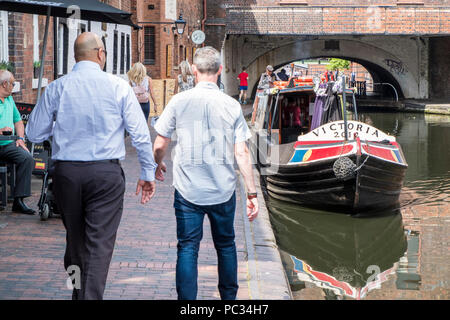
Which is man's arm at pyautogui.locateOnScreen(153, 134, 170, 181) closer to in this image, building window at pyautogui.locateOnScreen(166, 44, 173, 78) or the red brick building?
the red brick building

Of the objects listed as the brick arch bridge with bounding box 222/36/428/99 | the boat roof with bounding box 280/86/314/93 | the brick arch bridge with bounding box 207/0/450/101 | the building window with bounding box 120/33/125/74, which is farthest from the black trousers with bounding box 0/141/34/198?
the brick arch bridge with bounding box 222/36/428/99

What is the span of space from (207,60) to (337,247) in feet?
21.4

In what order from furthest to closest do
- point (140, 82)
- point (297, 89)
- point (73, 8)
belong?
1. point (297, 89)
2. point (140, 82)
3. point (73, 8)

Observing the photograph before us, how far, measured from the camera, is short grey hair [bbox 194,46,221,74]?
5.10m

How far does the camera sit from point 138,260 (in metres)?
6.89

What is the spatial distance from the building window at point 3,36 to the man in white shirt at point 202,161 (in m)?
7.85

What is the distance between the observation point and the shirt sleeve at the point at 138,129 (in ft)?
16.3

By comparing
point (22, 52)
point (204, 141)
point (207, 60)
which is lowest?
point (204, 141)

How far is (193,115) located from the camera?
514cm

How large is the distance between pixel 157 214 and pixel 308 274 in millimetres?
1941

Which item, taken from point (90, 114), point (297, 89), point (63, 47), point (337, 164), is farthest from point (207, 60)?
point (63, 47)

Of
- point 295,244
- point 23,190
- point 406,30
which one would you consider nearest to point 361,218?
point 295,244

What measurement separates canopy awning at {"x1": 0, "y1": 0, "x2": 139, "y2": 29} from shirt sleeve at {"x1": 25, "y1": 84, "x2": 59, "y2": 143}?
3.02m

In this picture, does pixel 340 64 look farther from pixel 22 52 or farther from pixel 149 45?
Result: pixel 22 52
